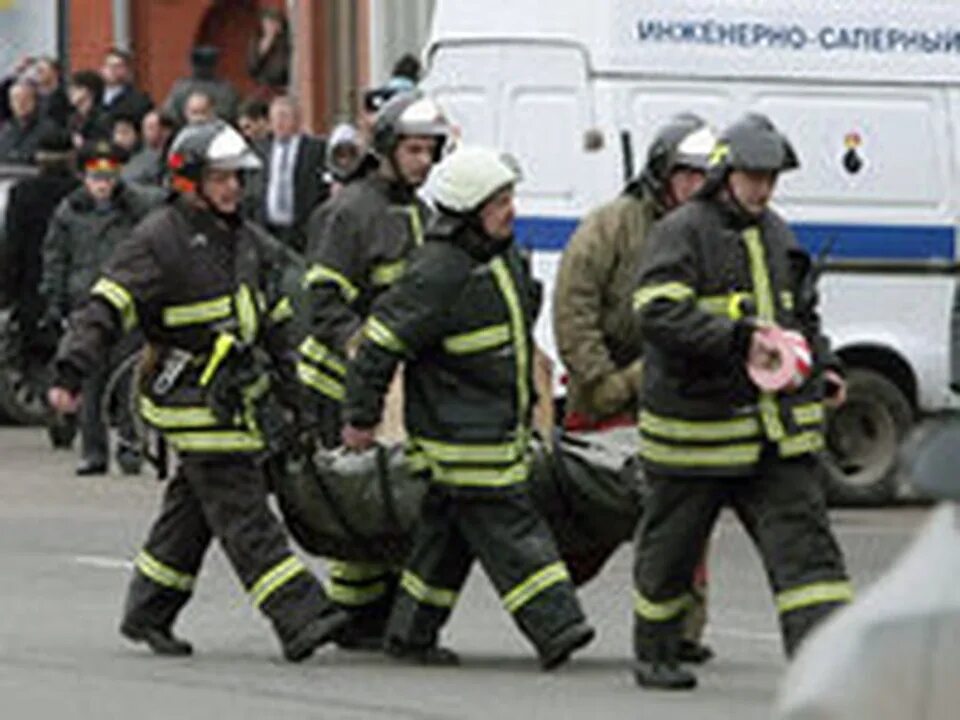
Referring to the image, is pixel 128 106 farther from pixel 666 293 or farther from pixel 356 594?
pixel 666 293

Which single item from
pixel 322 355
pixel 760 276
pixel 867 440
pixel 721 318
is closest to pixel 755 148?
pixel 760 276

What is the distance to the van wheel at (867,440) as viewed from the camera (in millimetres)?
21297

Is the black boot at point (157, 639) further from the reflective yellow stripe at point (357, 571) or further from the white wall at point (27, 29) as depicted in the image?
the white wall at point (27, 29)

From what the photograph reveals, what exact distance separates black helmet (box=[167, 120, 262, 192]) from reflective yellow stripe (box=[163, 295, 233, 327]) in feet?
1.27

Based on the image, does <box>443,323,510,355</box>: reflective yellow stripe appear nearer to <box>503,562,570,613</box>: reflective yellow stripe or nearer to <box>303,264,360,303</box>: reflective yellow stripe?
<box>503,562,570,613</box>: reflective yellow stripe

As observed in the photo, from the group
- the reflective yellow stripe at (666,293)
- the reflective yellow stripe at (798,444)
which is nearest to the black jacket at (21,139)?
the reflective yellow stripe at (666,293)


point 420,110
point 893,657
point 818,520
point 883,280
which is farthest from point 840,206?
point 893,657

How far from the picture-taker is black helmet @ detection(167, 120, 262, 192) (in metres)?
14.0

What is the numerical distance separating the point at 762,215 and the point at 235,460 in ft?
6.73

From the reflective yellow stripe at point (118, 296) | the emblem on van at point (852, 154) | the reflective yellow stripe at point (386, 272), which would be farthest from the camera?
the emblem on van at point (852, 154)

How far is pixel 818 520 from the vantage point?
12805mm

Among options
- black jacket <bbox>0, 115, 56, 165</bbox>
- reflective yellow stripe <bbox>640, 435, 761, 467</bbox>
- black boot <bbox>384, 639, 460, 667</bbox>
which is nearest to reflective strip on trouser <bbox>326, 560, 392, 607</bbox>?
black boot <bbox>384, 639, 460, 667</bbox>

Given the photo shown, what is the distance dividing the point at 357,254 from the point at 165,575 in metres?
1.26

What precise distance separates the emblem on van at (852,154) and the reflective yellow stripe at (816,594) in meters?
8.39
